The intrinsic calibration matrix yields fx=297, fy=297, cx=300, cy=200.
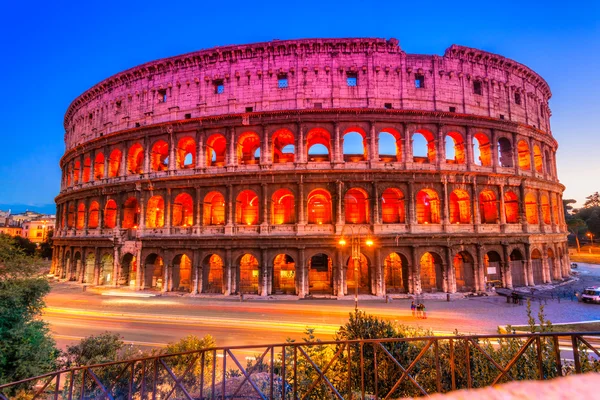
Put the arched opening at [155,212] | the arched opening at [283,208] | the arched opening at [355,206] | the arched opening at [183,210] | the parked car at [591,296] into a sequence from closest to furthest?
the parked car at [591,296], the arched opening at [283,208], the arched opening at [355,206], the arched opening at [183,210], the arched opening at [155,212]

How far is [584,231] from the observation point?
59.3 meters

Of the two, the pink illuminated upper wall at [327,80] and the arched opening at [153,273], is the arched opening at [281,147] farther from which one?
the arched opening at [153,273]

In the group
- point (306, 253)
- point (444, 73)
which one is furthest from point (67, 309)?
point (444, 73)

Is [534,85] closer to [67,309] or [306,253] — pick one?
[306,253]

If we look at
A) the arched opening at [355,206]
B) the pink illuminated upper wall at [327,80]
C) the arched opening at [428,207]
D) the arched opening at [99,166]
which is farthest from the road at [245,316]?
the pink illuminated upper wall at [327,80]

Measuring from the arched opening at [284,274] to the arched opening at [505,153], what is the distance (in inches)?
773

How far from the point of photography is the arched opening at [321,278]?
22.8 meters

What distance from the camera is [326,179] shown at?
22156 mm

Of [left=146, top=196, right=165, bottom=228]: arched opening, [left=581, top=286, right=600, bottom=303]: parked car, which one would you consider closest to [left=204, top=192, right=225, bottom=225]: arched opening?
[left=146, top=196, right=165, bottom=228]: arched opening

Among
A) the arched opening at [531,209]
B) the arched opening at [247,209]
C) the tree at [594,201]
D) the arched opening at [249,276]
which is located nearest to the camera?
the arched opening at [249,276]

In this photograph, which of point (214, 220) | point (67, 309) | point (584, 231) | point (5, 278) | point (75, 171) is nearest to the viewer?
point (5, 278)

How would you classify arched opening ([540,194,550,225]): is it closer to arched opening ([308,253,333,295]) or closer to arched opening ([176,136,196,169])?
arched opening ([308,253,333,295])

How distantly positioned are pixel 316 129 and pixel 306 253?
9.52 meters

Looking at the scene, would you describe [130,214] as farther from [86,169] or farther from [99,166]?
[86,169]
